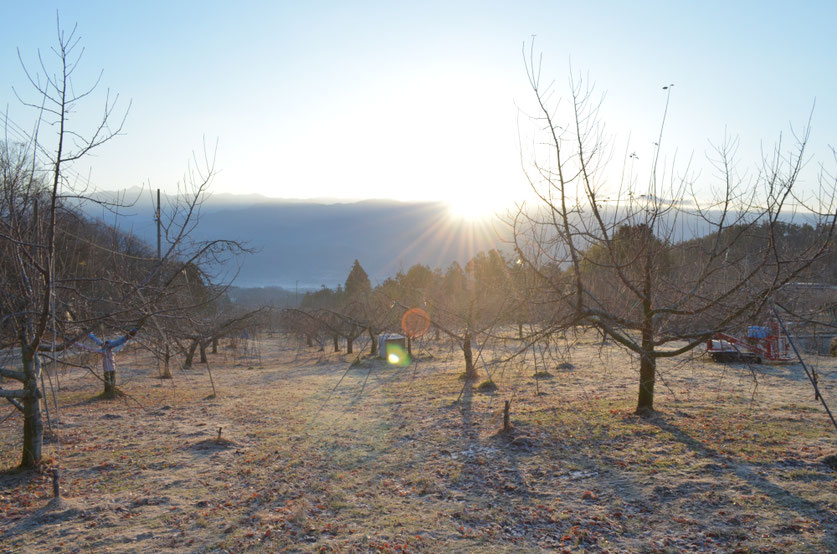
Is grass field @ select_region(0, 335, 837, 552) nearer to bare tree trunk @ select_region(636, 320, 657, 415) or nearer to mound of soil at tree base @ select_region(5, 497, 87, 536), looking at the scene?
mound of soil at tree base @ select_region(5, 497, 87, 536)

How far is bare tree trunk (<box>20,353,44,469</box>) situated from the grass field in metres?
0.27

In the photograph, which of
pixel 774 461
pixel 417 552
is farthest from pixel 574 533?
pixel 774 461

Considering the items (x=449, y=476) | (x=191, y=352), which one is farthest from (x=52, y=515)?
(x=191, y=352)

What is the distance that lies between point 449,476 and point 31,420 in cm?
602

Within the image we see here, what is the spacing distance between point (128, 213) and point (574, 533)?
6.47 m

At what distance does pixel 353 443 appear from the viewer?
997cm

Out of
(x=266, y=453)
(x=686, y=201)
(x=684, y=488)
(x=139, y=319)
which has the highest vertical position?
(x=686, y=201)

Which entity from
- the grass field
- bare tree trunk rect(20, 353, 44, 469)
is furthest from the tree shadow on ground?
bare tree trunk rect(20, 353, 44, 469)

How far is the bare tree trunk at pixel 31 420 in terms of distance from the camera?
23.1ft

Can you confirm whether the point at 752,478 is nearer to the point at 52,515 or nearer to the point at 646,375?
the point at 646,375

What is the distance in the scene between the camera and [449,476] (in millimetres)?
7730

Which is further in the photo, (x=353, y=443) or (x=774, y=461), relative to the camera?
(x=353, y=443)

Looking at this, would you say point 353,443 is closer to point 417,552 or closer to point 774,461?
point 417,552

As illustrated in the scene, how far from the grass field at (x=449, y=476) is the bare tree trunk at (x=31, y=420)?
0.88 ft
